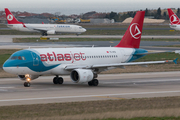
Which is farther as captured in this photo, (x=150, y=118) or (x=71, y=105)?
(x=71, y=105)

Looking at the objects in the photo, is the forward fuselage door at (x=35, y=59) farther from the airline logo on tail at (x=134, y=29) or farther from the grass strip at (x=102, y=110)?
the airline logo on tail at (x=134, y=29)

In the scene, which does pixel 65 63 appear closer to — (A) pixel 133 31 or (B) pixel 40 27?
(A) pixel 133 31

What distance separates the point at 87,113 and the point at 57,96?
7637mm

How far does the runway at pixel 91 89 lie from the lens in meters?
25.7

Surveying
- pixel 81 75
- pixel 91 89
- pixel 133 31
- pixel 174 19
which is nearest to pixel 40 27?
pixel 174 19

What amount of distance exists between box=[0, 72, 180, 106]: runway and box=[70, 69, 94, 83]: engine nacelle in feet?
2.73

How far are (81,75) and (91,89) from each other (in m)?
1.56

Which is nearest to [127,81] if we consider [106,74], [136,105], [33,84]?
[106,74]

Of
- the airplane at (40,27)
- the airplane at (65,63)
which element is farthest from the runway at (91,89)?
the airplane at (40,27)

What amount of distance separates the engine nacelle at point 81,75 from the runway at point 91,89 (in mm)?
831

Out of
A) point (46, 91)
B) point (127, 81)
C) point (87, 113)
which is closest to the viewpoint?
point (87, 113)

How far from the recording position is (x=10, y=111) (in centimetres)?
2009

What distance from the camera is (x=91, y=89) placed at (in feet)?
101

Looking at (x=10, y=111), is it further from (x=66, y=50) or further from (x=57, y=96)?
(x=66, y=50)
